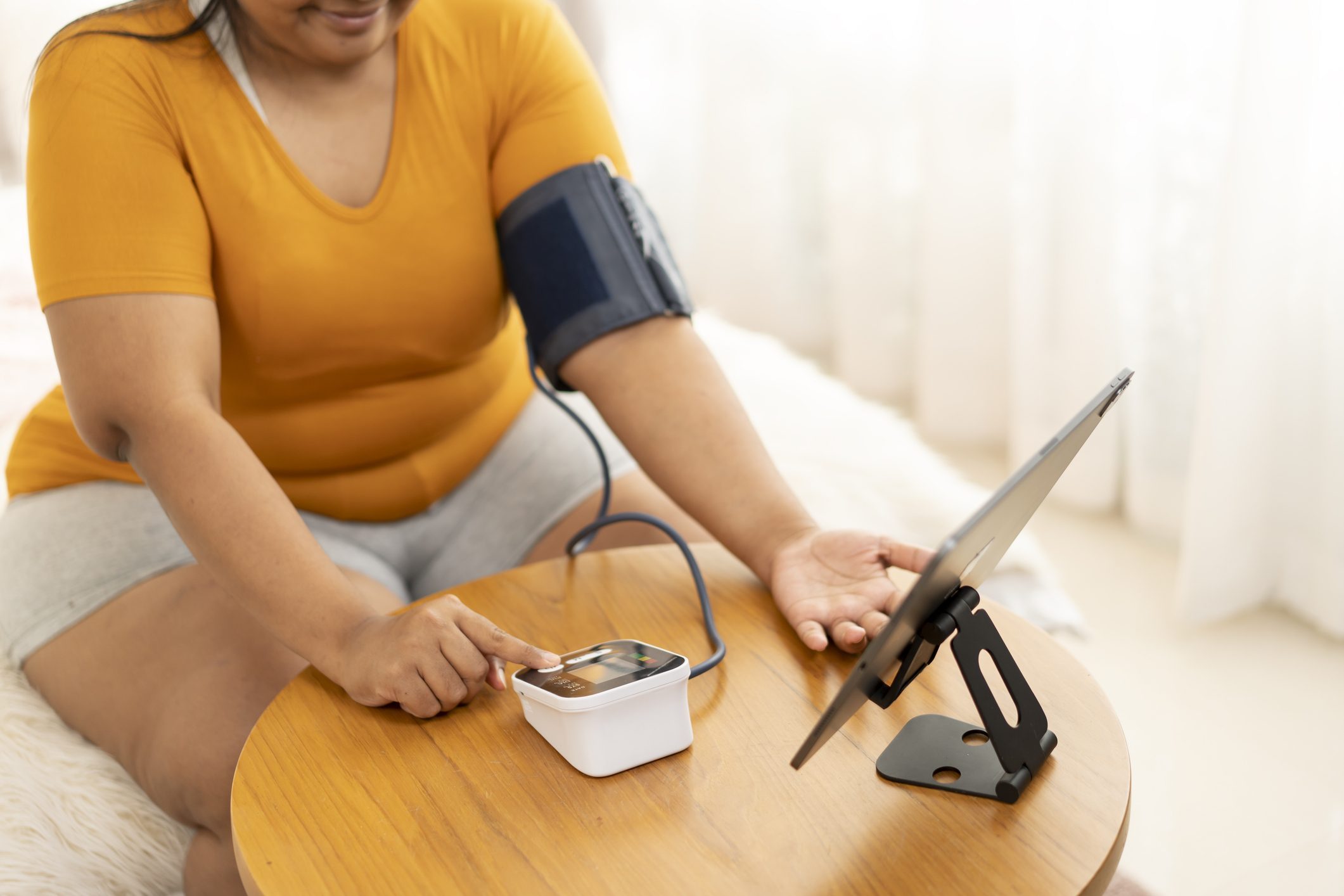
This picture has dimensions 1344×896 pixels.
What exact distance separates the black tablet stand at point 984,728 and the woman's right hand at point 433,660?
217 millimetres

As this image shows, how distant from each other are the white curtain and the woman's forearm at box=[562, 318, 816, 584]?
84cm

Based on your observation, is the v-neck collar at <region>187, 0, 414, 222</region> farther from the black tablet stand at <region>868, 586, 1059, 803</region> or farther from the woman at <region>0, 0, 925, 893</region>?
the black tablet stand at <region>868, 586, 1059, 803</region>

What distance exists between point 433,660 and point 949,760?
1.06 ft

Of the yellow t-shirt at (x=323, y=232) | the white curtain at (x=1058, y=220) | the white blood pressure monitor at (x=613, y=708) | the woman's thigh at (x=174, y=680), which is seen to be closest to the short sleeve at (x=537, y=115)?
the yellow t-shirt at (x=323, y=232)

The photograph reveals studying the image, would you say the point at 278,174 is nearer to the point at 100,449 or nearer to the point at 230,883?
the point at 100,449

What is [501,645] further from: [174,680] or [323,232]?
[323,232]

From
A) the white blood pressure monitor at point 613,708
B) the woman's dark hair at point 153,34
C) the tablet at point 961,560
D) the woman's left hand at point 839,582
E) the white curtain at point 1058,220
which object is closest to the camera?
the tablet at point 961,560

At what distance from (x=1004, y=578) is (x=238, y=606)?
1021 mm

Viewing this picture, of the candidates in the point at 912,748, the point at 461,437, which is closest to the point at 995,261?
the point at 461,437

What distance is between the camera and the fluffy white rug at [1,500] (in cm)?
91

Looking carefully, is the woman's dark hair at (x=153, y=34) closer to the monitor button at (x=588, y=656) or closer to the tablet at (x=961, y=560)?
the monitor button at (x=588, y=656)

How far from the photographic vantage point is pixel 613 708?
2.17 feet

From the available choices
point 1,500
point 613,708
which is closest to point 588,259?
point 613,708

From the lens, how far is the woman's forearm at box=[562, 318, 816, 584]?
0.92 m
